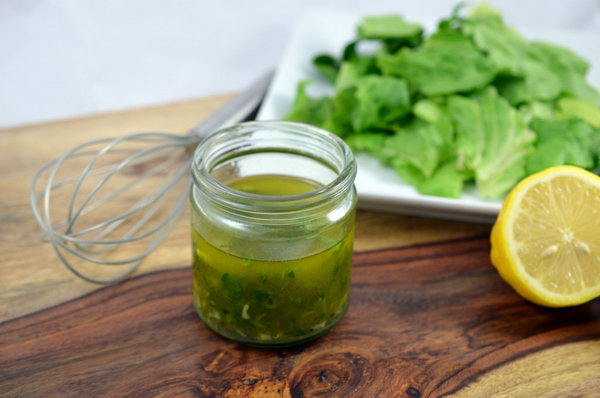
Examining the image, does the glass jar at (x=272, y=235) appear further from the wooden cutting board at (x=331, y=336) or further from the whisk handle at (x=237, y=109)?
the whisk handle at (x=237, y=109)

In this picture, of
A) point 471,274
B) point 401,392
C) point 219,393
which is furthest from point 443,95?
point 219,393

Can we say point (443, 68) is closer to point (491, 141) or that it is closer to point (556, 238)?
point (491, 141)

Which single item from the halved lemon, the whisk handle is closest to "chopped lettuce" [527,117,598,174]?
the halved lemon

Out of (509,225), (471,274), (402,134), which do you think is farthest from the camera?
(402,134)

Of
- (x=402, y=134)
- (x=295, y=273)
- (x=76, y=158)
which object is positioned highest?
(x=295, y=273)

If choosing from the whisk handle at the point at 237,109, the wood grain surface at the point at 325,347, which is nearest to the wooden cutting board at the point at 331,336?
the wood grain surface at the point at 325,347

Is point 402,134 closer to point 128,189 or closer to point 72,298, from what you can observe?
point 128,189

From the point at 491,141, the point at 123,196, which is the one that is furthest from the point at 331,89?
the point at 123,196
